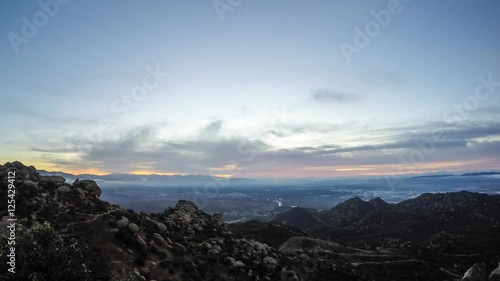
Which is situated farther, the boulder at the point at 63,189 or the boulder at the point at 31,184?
the boulder at the point at 63,189

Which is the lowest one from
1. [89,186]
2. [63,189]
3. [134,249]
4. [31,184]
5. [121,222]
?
[134,249]

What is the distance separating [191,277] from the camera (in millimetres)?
38375

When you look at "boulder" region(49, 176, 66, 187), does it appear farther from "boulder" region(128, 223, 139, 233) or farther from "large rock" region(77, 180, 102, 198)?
"boulder" region(128, 223, 139, 233)

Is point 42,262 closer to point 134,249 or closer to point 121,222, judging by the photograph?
point 134,249

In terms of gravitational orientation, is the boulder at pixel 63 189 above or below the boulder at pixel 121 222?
above

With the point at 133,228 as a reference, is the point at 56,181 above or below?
above

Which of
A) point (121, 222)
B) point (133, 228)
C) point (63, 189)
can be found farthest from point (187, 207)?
point (121, 222)

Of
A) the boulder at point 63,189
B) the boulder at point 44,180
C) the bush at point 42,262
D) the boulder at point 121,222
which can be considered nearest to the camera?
the bush at point 42,262

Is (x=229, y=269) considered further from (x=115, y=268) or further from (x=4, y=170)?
(x=4, y=170)

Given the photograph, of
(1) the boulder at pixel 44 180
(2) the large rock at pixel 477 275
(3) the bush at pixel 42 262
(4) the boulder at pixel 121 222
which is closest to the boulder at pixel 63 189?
(1) the boulder at pixel 44 180

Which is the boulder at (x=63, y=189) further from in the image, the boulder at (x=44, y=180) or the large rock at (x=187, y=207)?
the large rock at (x=187, y=207)

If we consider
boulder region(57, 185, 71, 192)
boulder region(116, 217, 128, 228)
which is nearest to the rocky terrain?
boulder region(116, 217, 128, 228)

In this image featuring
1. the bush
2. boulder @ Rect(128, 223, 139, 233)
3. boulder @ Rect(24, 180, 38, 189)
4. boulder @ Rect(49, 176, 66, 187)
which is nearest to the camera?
the bush

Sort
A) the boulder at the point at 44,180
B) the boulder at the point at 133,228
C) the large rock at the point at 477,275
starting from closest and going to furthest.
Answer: the large rock at the point at 477,275 → the boulder at the point at 133,228 → the boulder at the point at 44,180
